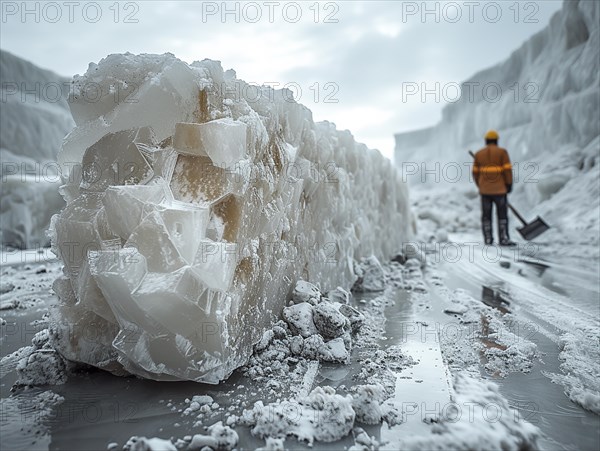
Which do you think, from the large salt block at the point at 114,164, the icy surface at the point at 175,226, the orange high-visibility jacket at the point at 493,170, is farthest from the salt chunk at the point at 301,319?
the orange high-visibility jacket at the point at 493,170

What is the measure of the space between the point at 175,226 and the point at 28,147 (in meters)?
15.7

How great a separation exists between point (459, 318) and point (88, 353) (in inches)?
89.9

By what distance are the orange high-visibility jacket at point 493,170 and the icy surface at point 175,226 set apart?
17.5 ft

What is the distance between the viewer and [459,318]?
2.62m

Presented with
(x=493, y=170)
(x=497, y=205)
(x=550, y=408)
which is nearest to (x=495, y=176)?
(x=493, y=170)

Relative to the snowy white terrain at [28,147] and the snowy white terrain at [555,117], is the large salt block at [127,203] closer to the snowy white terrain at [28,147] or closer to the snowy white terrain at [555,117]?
the snowy white terrain at [555,117]

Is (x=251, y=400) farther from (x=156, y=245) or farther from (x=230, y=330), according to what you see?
(x=156, y=245)

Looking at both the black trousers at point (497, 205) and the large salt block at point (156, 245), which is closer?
the large salt block at point (156, 245)

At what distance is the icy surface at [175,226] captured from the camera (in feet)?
5.21

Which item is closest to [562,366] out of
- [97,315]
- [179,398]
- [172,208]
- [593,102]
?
[179,398]

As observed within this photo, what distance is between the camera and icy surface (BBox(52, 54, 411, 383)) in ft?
5.21

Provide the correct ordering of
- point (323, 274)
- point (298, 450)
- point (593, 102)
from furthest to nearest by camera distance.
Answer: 1. point (593, 102)
2. point (323, 274)
3. point (298, 450)

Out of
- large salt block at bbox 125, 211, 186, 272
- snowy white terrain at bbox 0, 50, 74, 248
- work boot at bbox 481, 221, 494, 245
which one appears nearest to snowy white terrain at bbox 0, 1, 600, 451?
large salt block at bbox 125, 211, 186, 272

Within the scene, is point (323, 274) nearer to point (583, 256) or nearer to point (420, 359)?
point (420, 359)
